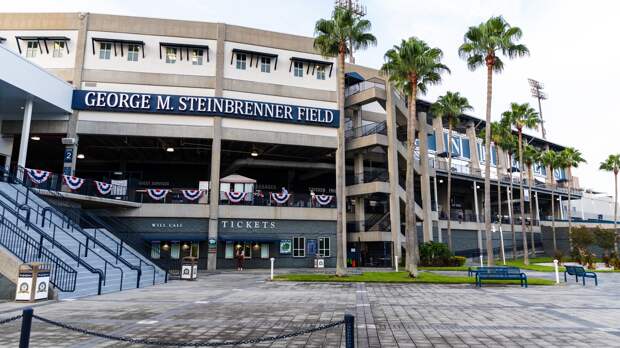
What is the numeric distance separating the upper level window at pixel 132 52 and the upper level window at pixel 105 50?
151 centimetres

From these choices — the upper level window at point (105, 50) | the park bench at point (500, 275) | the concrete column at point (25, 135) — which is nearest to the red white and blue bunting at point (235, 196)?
the concrete column at point (25, 135)

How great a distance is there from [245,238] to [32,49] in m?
23.7

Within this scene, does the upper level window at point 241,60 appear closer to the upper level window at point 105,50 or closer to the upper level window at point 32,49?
the upper level window at point 105,50

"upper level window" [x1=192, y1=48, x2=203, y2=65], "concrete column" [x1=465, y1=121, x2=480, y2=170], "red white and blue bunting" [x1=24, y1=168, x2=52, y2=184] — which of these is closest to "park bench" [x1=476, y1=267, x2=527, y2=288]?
"red white and blue bunting" [x1=24, y1=168, x2=52, y2=184]

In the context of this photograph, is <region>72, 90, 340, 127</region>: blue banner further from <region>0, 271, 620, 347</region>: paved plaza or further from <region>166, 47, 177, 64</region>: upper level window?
<region>0, 271, 620, 347</region>: paved plaza

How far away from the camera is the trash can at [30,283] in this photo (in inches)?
476

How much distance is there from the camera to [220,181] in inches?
1251

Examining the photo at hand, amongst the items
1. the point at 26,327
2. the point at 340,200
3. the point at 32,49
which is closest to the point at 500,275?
the point at 340,200

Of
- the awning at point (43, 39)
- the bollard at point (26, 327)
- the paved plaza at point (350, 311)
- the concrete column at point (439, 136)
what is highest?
the awning at point (43, 39)

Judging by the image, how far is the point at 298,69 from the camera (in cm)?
3606

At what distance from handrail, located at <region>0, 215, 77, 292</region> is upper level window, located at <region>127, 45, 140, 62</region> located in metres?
21.4

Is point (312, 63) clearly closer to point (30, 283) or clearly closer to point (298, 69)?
point (298, 69)

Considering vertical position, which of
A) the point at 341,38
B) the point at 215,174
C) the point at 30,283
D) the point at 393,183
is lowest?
the point at 30,283

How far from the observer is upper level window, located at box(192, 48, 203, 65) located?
33312 mm
